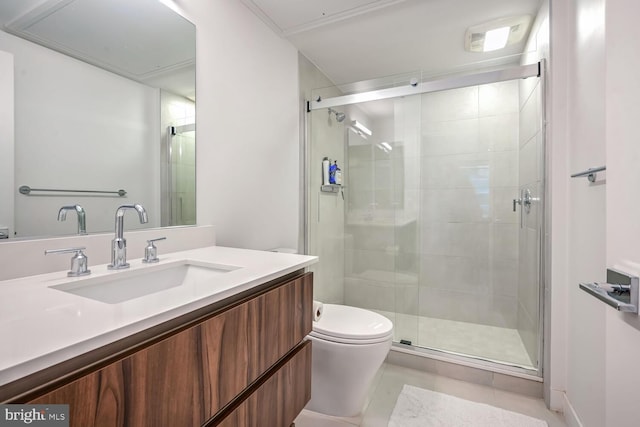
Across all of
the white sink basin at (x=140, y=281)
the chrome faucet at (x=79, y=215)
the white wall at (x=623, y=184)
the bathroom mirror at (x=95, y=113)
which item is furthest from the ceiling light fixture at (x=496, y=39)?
the chrome faucet at (x=79, y=215)

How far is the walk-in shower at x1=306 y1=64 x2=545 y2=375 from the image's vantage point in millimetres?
2316

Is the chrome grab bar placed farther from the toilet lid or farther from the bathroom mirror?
the bathroom mirror

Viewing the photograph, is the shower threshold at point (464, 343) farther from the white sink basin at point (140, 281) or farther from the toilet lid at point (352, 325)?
the white sink basin at point (140, 281)

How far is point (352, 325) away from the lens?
1.54m

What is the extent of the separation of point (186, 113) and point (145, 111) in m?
0.19

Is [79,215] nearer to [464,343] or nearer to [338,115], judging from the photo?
[338,115]

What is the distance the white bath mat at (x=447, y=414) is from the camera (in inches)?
57.4

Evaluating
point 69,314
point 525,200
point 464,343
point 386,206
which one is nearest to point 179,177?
point 69,314

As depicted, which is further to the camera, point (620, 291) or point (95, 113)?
point (95, 113)

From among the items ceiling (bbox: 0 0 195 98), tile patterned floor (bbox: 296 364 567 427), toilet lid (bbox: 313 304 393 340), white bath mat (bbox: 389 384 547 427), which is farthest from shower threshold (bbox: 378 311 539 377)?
ceiling (bbox: 0 0 195 98)

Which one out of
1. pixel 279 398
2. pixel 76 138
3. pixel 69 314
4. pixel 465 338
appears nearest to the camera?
pixel 69 314

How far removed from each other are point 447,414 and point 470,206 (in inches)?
62.8

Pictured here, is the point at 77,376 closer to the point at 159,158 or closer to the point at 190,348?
the point at 190,348

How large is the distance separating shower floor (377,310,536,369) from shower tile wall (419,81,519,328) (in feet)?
0.39
